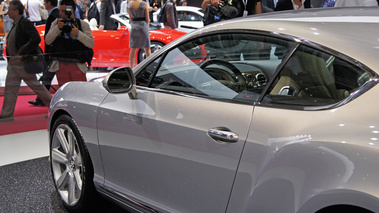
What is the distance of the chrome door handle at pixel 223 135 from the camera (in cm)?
180

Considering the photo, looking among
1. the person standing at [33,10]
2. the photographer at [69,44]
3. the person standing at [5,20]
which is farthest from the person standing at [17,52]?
the person standing at [5,20]

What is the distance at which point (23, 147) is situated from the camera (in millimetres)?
4859

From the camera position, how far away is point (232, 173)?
1807 mm

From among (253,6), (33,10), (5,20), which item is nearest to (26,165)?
(253,6)

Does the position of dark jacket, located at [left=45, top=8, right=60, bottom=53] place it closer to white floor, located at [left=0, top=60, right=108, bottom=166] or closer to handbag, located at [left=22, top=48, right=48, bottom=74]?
handbag, located at [left=22, top=48, right=48, bottom=74]

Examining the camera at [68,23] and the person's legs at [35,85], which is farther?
the person's legs at [35,85]

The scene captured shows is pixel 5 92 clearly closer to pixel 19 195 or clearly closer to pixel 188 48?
pixel 19 195

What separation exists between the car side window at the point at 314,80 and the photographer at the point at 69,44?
392 centimetres

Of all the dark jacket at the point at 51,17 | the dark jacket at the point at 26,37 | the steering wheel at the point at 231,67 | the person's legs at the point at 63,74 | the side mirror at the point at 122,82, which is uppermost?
the steering wheel at the point at 231,67

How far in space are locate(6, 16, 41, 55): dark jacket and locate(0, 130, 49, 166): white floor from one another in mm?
1118

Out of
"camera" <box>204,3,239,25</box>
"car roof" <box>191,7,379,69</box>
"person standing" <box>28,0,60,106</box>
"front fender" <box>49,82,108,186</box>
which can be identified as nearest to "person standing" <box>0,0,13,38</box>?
"person standing" <box>28,0,60,106</box>

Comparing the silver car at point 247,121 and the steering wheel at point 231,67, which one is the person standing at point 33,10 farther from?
the steering wheel at point 231,67

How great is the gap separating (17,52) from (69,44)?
89 cm

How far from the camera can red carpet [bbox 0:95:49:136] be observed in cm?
565
